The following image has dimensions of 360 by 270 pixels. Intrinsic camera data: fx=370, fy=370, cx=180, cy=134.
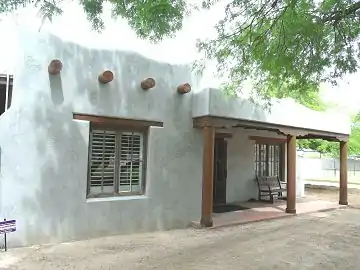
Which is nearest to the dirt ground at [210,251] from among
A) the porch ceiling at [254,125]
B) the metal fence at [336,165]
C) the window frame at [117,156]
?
the window frame at [117,156]

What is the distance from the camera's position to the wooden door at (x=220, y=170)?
11289mm

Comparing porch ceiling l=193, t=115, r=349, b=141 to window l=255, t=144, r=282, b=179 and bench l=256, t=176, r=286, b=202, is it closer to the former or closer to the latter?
window l=255, t=144, r=282, b=179

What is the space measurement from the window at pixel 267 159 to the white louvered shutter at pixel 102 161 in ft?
21.4

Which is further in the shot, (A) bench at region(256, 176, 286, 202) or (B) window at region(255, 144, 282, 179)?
(B) window at region(255, 144, 282, 179)

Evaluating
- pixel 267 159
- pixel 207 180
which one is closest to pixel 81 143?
pixel 207 180

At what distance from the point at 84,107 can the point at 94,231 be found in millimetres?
2412

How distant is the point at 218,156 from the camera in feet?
37.4

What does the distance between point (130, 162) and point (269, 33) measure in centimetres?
382

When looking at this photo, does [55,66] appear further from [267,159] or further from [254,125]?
[267,159]

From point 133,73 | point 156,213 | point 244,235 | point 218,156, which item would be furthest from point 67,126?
point 218,156

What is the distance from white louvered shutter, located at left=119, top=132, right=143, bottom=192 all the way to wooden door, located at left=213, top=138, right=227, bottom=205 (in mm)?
3792

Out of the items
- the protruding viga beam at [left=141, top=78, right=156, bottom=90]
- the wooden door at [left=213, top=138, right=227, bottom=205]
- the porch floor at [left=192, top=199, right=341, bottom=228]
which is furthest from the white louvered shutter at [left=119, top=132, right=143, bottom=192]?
the wooden door at [left=213, top=138, right=227, bottom=205]

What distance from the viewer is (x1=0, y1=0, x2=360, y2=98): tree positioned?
579cm

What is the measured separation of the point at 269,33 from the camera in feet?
22.7
